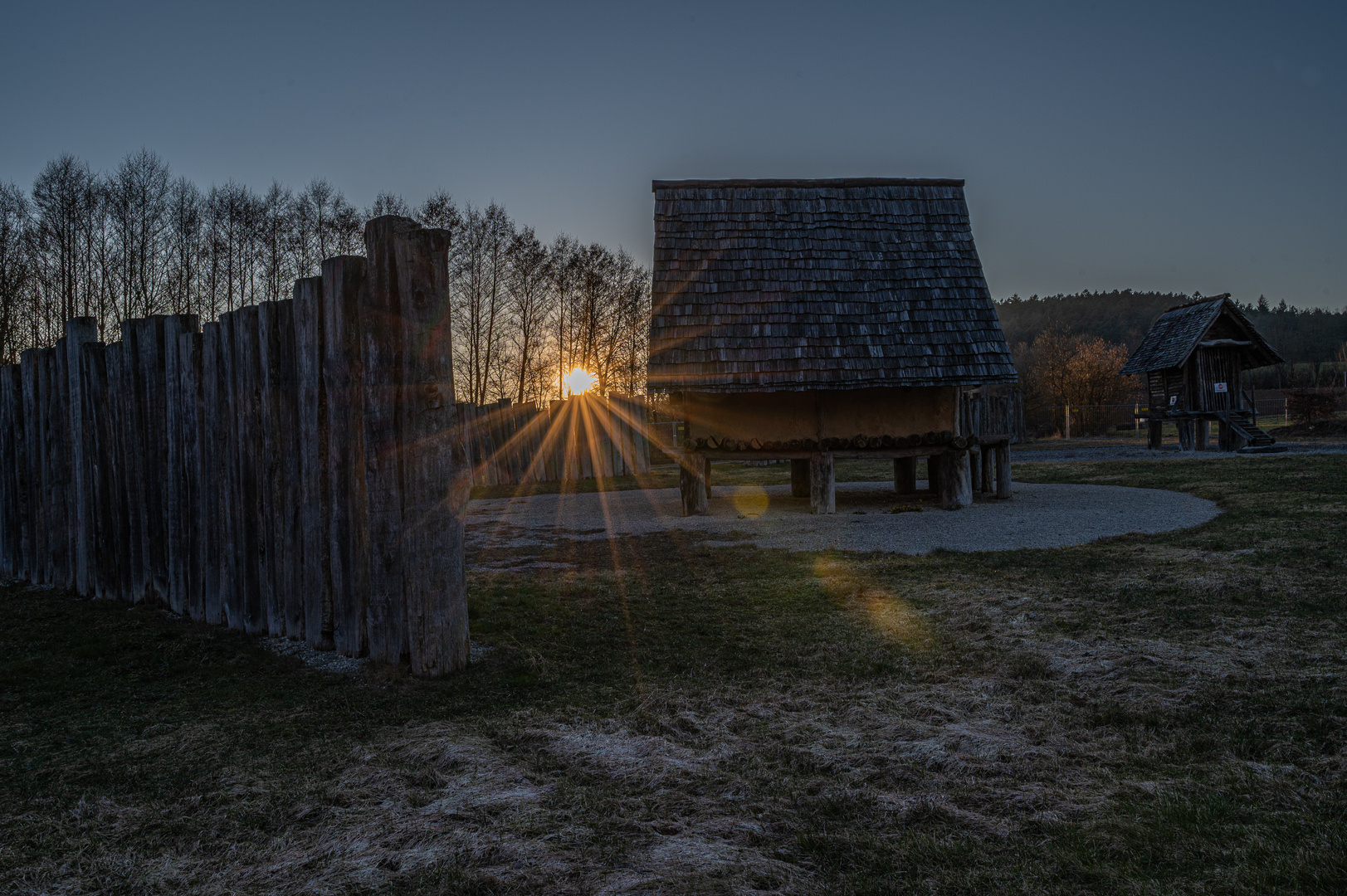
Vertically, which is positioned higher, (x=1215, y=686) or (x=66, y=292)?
(x=66, y=292)

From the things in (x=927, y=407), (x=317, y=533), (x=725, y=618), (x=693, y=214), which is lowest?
(x=725, y=618)

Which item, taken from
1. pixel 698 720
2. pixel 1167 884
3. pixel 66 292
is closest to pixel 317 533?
pixel 698 720

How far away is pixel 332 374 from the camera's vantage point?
460 cm

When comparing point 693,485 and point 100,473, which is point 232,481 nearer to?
point 100,473

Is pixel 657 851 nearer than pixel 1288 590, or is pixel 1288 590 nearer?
pixel 657 851

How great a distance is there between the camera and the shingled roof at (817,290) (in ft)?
41.6

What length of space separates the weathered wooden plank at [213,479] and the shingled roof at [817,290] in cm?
764

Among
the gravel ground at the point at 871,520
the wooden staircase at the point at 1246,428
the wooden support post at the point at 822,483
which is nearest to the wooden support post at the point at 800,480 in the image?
the gravel ground at the point at 871,520

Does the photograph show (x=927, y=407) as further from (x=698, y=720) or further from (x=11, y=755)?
(x=11, y=755)

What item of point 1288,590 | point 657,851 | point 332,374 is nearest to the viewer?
point 657,851

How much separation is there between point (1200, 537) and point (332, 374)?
8.45 meters

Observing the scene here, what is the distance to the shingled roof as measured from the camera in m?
12.7

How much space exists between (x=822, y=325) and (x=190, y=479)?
948cm

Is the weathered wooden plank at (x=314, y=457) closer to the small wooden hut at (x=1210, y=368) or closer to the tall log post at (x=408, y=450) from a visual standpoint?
the tall log post at (x=408, y=450)
